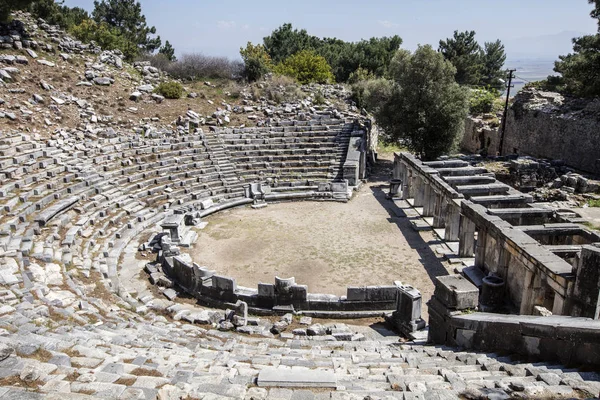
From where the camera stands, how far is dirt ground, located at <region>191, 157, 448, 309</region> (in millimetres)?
15758

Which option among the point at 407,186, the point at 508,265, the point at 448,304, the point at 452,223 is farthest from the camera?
the point at 407,186

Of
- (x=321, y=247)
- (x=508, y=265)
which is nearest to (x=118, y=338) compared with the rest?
(x=321, y=247)

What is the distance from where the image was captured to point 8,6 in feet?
84.2

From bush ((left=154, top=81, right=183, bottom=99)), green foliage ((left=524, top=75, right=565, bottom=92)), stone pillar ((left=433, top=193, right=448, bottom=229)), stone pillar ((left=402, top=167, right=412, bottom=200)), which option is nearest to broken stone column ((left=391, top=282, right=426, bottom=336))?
stone pillar ((left=433, top=193, right=448, bottom=229))

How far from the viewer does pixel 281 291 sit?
1342 cm

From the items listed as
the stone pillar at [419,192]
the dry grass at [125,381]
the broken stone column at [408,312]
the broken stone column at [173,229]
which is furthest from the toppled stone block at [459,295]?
the stone pillar at [419,192]

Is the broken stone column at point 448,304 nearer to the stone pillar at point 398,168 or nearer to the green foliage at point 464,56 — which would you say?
the stone pillar at point 398,168

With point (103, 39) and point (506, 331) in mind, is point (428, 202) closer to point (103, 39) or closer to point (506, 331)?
point (506, 331)

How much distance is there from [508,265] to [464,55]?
42.1 m

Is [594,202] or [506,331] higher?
[594,202]

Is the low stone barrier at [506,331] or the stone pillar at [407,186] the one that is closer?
the low stone barrier at [506,331]

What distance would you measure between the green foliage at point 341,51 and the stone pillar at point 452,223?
32102 millimetres

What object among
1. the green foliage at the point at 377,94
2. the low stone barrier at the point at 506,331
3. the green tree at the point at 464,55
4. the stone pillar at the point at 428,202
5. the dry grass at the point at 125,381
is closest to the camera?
the dry grass at the point at 125,381

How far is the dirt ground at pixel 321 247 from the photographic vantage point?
51.7 ft
